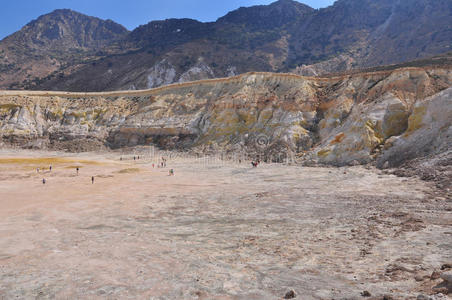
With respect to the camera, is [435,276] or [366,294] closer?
[366,294]

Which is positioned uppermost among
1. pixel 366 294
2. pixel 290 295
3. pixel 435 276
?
pixel 435 276

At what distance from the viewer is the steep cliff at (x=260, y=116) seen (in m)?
25.1

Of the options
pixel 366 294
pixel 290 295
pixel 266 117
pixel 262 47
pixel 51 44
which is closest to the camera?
pixel 366 294

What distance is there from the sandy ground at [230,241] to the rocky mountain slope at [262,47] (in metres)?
74.3

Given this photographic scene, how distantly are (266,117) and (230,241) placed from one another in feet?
101

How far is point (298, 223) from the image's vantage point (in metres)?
10.2

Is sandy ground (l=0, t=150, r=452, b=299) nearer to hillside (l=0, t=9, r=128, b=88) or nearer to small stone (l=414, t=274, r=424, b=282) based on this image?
small stone (l=414, t=274, r=424, b=282)

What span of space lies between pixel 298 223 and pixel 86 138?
47770mm

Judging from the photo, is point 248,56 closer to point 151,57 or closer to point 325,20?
point 151,57

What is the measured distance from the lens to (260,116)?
3844cm

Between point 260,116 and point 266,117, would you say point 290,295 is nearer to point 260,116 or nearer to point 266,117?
point 266,117

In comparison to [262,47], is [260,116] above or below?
below

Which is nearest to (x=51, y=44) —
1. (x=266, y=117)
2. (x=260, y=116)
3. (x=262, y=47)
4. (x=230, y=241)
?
(x=262, y=47)

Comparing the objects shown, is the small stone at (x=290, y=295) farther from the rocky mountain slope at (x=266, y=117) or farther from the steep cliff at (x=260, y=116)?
the steep cliff at (x=260, y=116)
